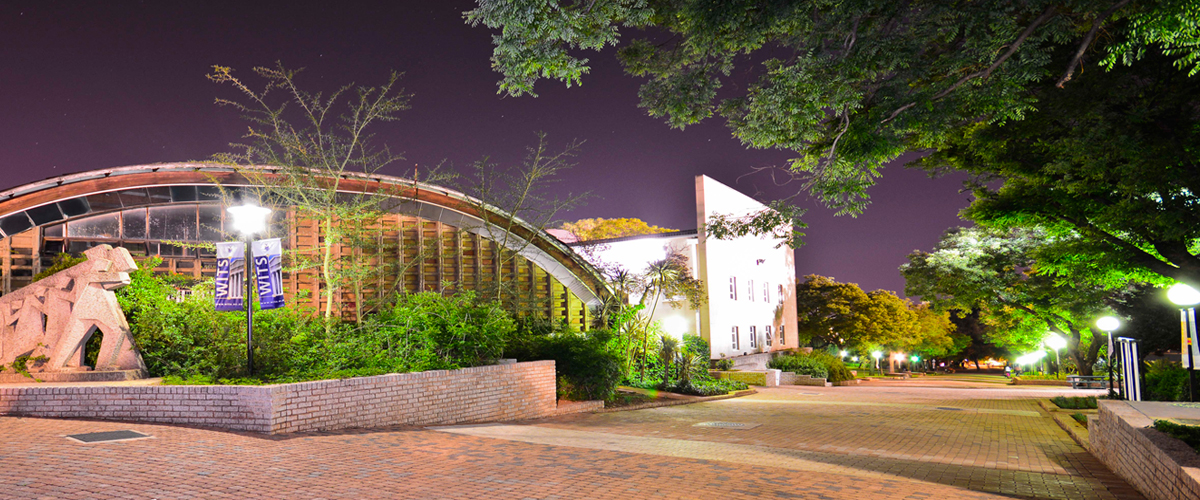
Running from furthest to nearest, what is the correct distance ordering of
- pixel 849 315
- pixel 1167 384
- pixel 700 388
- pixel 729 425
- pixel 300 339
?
pixel 849 315, pixel 700 388, pixel 1167 384, pixel 729 425, pixel 300 339

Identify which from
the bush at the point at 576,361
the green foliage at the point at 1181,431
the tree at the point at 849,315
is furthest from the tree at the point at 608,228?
the green foliage at the point at 1181,431

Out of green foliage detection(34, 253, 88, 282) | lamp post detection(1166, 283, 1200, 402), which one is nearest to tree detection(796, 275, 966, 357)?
lamp post detection(1166, 283, 1200, 402)

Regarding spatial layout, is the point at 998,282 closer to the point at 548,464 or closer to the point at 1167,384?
the point at 1167,384

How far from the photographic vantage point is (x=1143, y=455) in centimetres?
677

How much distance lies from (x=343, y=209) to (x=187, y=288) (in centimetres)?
632

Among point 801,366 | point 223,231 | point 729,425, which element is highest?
point 223,231

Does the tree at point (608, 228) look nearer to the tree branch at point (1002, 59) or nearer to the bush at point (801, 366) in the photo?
the bush at point (801, 366)

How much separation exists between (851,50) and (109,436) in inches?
396

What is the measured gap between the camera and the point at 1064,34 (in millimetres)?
7934

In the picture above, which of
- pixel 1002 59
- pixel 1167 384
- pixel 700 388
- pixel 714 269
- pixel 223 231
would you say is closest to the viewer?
pixel 1002 59

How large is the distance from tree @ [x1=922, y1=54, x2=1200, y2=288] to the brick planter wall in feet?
36.6

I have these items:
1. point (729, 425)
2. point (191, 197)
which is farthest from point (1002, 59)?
point (191, 197)

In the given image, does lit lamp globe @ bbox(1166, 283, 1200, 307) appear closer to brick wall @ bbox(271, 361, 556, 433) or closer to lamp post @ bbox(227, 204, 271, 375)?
brick wall @ bbox(271, 361, 556, 433)

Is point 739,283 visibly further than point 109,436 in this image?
Yes
